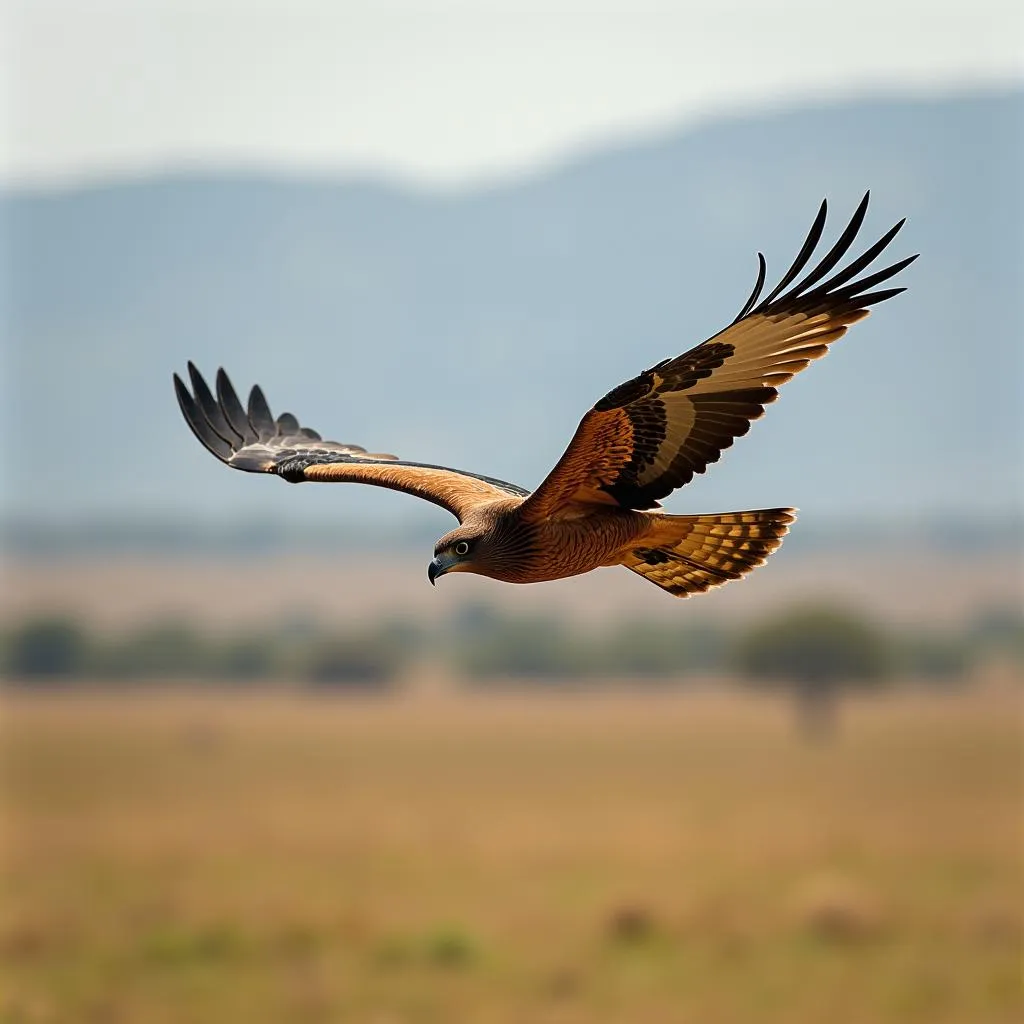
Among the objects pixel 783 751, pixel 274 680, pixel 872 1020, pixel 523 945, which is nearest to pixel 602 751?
pixel 783 751

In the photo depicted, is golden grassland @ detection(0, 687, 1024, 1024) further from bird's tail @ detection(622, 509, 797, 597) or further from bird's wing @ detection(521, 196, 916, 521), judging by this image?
bird's wing @ detection(521, 196, 916, 521)

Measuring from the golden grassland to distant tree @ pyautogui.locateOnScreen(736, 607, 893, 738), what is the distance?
21.3ft

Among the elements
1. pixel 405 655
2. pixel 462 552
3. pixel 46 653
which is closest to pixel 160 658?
pixel 46 653

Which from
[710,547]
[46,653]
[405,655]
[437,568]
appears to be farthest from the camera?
[46,653]

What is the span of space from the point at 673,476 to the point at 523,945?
66.0 m

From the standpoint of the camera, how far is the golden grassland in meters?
64.6

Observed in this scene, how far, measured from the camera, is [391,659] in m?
135

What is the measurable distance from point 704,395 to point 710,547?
1113 millimetres

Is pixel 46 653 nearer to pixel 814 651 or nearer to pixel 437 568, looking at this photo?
pixel 814 651

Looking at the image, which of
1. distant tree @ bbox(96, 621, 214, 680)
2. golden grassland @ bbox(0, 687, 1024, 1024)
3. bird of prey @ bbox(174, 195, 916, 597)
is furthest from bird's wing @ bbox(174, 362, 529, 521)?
distant tree @ bbox(96, 621, 214, 680)

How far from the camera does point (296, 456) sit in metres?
11.9

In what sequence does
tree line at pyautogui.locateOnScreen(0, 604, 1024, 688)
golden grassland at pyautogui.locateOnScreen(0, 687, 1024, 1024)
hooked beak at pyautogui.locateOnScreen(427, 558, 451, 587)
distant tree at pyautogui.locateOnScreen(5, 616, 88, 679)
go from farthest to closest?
distant tree at pyautogui.locateOnScreen(5, 616, 88, 679), tree line at pyautogui.locateOnScreen(0, 604, 1024, 688), golden grassland at pyautogui.locateOnScreen(0, 687, 1024, 1024), hooked beak at pyautogui.locateOnScreen(427, 558, 451, 587)

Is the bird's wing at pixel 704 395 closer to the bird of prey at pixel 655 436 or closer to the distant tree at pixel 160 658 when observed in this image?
the bird of prey at pixel 655 436

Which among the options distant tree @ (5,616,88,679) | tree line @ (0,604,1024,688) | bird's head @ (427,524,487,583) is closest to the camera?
bird's head @ (427,524,487,583)
